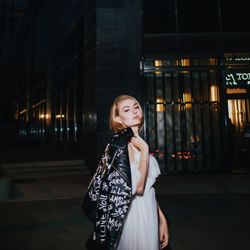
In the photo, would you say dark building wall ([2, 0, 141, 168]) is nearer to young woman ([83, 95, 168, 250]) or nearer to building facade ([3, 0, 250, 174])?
building facade ([3, 0, 250, 174])

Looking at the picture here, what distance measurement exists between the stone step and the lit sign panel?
658 centimetres

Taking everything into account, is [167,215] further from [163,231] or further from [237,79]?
[237,79]

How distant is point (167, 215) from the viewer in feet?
18.3

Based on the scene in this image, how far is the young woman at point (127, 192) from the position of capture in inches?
75.4

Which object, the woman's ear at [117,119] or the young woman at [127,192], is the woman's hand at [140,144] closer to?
the young woman at [127,192]

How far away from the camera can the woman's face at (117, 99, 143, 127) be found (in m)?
2.07

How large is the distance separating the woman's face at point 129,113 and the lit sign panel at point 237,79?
1017 cm

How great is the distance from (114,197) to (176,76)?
32.9ft

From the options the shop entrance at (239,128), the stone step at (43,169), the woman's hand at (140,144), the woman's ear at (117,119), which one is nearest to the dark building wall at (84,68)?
the stone step at (43,169)

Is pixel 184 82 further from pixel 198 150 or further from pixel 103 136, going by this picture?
pixel 103 136

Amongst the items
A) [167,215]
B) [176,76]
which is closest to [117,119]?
[167,215]

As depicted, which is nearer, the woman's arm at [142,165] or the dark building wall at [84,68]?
the woman's arm at [142,165]

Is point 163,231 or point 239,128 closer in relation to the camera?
point 163,231

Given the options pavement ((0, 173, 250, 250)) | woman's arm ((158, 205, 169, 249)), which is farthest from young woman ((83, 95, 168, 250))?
pavement ((0, 173, 250, 250))
